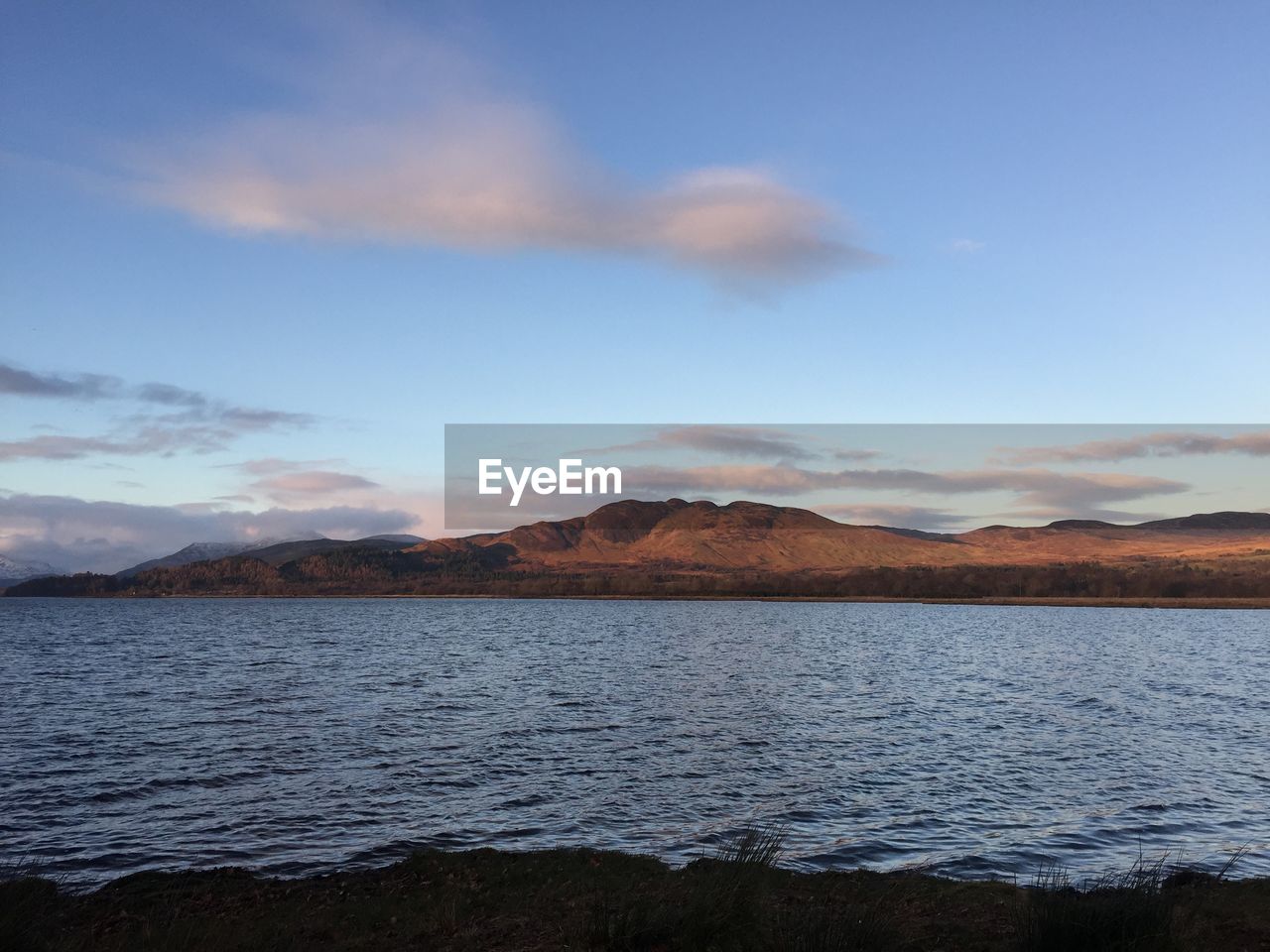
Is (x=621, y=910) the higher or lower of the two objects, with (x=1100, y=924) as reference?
lower

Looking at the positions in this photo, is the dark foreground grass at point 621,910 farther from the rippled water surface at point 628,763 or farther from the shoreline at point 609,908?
the rippled water surface at point 628,763

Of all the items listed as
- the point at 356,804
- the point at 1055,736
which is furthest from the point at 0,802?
the point at 1055,736

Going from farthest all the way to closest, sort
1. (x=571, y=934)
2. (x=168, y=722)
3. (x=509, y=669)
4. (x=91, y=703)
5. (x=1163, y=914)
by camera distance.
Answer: (x=509, y=669) < (x=91, y=703) < (x=168, y=722) < (x=571, y=934) < (x=1163, y=914)

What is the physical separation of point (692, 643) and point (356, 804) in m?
82.7

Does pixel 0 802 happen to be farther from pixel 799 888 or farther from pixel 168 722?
pixel 799 888

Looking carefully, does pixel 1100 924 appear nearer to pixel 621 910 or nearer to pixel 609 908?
pixel 621 910

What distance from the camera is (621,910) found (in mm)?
15312

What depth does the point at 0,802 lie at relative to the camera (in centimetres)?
2712

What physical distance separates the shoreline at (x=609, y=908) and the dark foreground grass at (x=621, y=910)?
0.04 m

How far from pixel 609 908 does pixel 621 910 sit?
0.73 feet

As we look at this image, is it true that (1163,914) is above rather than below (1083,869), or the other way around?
above

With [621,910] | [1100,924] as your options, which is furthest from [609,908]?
[1100,924]

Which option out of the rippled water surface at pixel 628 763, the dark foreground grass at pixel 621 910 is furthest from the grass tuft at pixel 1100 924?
the rippled water surface at pixel 628 763

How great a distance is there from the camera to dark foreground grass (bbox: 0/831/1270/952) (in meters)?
12.9
